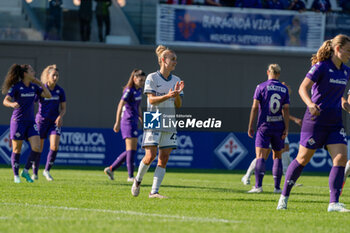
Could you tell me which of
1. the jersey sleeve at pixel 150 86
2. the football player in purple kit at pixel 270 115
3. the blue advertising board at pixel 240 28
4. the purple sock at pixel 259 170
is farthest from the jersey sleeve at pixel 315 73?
the blue advertising board at pixel 240 28

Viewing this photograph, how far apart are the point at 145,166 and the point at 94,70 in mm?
15355

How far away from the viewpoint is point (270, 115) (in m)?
12.4

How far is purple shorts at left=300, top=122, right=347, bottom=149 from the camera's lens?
8398 mm

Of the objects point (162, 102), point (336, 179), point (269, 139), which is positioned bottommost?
Answer: point (269, 139)

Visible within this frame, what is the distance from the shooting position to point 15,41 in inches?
955

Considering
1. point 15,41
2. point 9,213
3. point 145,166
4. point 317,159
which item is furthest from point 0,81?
point 9,213

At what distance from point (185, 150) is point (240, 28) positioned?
18.0 feet

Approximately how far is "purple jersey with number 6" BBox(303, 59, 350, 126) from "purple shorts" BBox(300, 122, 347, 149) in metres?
0.06

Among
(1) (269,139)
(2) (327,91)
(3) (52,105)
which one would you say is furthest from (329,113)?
(3) (52,105)

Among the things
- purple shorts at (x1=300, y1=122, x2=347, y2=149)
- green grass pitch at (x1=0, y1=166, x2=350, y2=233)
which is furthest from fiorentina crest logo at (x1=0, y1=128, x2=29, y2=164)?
purple shorts at (x1=300, y1=122, x2=347, y2=149)

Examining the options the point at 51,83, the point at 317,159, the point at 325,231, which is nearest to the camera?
the point at 325,231

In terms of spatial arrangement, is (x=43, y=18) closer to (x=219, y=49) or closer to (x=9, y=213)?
(x=219, y=49)

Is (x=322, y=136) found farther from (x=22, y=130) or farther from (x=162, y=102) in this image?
(x=22, y=130)

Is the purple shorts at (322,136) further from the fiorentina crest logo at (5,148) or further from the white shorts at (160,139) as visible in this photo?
the fiorentina crest logo at (5,148)
